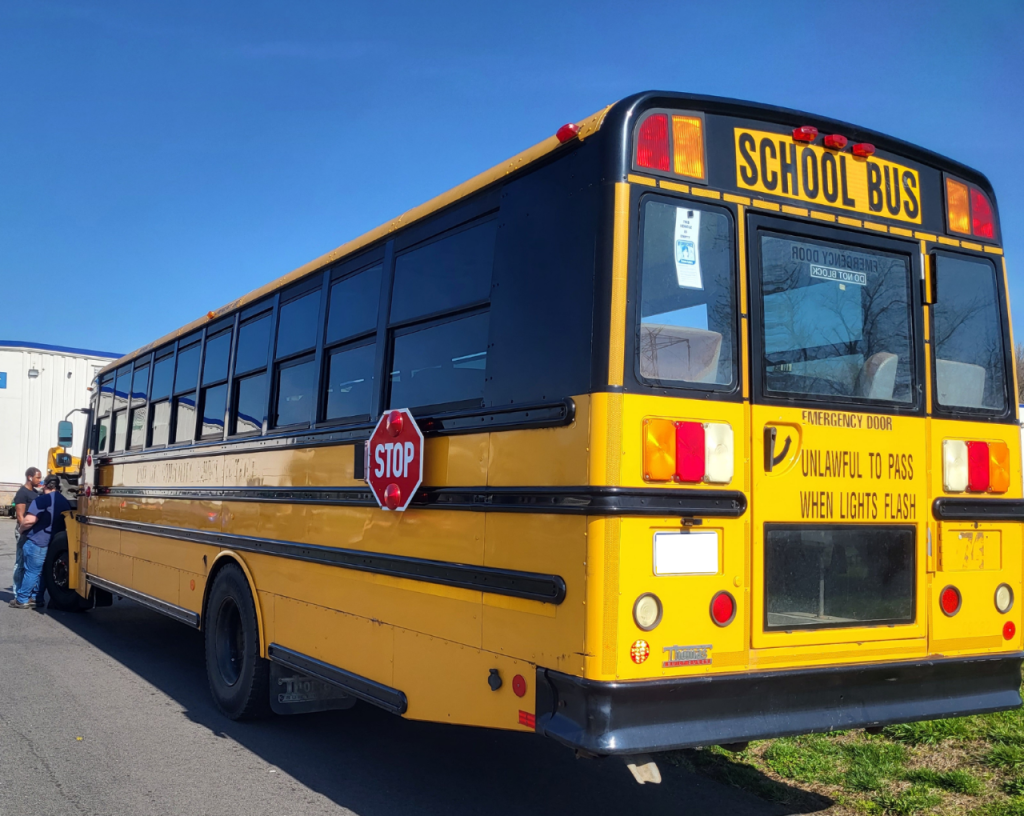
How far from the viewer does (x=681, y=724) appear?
10.8 feet

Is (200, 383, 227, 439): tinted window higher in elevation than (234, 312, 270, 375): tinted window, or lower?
lower

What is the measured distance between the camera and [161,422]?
26.7ft

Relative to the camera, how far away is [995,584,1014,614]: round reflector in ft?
13.5

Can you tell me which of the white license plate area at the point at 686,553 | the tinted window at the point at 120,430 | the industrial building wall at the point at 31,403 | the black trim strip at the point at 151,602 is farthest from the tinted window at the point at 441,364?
the industrial building wall at the point at 31,403

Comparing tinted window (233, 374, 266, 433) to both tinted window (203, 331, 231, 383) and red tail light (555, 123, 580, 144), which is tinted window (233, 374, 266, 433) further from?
red tail light (555, 123, 580, 144)

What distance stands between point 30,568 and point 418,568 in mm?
8550

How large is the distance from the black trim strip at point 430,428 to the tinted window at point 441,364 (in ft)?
0.33

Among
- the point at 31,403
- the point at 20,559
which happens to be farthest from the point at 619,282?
the point at 31,403

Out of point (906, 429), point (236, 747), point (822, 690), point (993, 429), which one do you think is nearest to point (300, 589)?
point (236, 747)

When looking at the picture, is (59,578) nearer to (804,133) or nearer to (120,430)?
Result: (120,430)

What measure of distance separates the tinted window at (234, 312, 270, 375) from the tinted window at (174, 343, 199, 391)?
0.96 meters

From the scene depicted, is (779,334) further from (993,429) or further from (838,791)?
(838,791)

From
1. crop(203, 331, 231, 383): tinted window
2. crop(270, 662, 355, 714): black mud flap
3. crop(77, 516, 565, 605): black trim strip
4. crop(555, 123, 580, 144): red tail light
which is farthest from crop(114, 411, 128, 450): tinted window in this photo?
crop(555, 123, 580, 144): red tail light

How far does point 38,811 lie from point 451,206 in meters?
3.44
